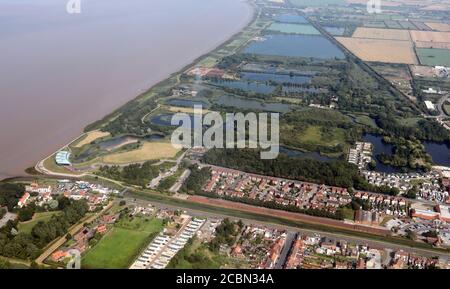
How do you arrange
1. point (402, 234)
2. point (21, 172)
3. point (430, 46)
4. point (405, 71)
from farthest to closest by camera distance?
point (430, 46), point (405, 71), point (21, 172), point (402, 234)

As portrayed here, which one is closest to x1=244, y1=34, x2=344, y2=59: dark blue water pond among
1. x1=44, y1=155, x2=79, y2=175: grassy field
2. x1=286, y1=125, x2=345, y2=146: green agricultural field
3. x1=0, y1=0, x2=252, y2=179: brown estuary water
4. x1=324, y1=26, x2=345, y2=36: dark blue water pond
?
x1=324, y1=26, x2=345, y2=36: dark blue water pond

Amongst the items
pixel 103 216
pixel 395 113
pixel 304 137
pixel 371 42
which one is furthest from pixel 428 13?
pixel 103 216

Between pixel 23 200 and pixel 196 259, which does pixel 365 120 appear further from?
pixel 23 200

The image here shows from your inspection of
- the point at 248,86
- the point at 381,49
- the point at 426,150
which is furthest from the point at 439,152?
the point at 381,49

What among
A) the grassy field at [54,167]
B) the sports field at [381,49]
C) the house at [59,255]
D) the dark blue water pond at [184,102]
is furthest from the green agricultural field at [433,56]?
the house at [59,255]

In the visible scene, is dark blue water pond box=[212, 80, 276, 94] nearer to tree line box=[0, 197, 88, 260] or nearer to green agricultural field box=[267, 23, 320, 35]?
tree line box=[0, 197, 88, 260]

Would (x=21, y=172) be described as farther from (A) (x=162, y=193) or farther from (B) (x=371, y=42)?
(B) (x=371, y=42)
